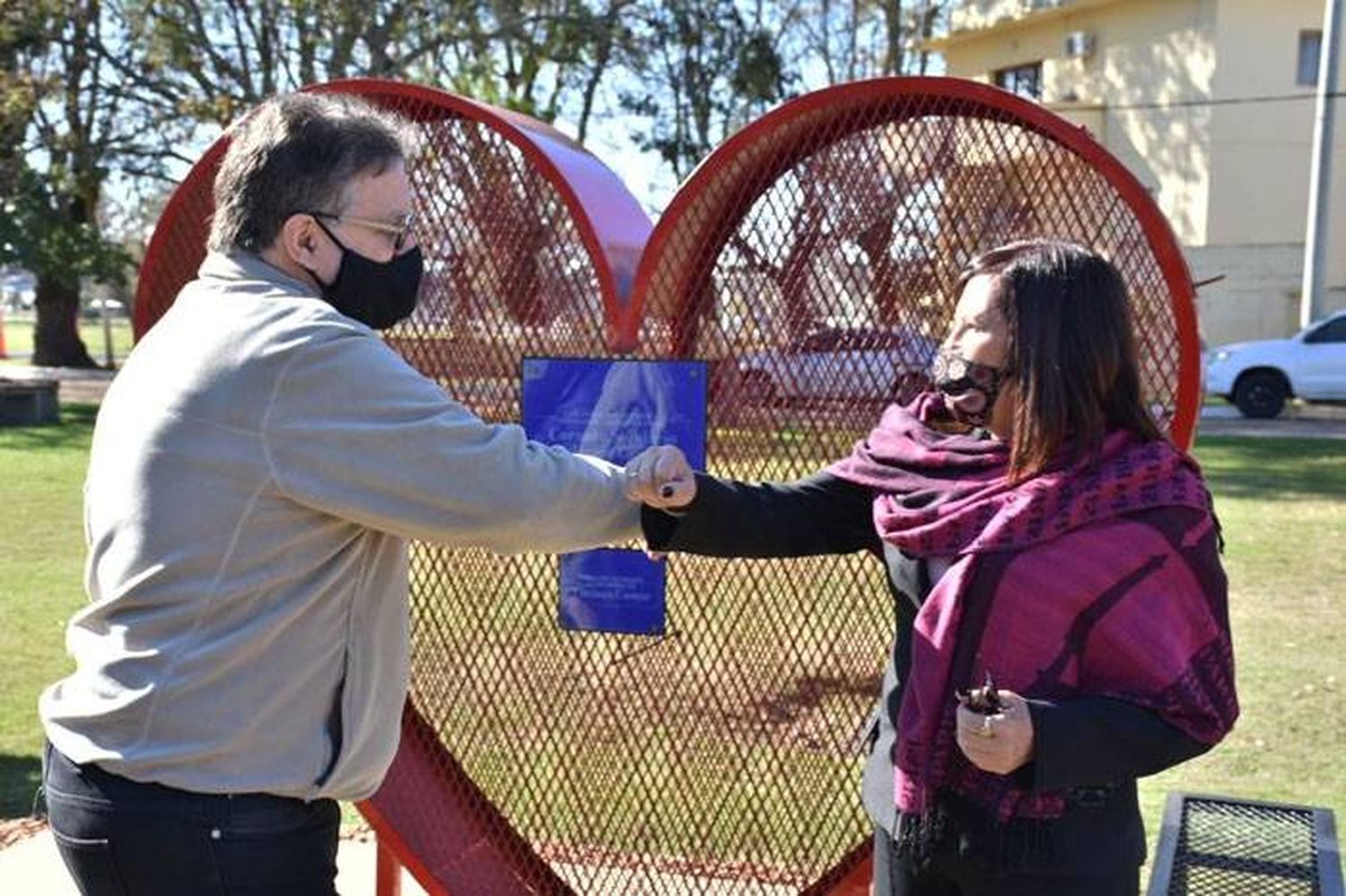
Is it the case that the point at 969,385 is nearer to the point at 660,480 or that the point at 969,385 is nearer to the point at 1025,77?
the point at 660,480

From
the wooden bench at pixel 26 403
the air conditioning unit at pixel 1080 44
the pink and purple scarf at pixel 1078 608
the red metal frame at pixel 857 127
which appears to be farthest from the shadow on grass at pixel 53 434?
the air conditioning unit at pixel 1080 44

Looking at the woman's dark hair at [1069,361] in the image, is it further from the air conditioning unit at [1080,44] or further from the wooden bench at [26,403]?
the air conditioning unit at [1080,44]

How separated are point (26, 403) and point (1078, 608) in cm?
1867

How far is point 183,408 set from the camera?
208 centimetres

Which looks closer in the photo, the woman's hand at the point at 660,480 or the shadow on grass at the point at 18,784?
the woman's hand at the point at 660,480

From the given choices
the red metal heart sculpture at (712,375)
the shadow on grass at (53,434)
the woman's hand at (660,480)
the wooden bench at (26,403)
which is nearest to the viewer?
the woman's hand at (660,480)

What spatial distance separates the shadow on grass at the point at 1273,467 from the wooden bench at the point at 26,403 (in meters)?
13.6

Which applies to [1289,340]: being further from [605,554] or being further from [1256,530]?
[605,554]

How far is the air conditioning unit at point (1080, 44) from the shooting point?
30.6 meters

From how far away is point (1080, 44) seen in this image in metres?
30.6

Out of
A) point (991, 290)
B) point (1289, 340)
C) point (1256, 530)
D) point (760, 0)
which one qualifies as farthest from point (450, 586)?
point (760, 0)

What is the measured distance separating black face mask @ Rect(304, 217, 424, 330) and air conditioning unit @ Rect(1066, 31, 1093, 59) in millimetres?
30414

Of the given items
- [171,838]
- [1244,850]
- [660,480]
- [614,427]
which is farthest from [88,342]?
[171,838]

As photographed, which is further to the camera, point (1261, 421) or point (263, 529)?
point (1261, 421)
